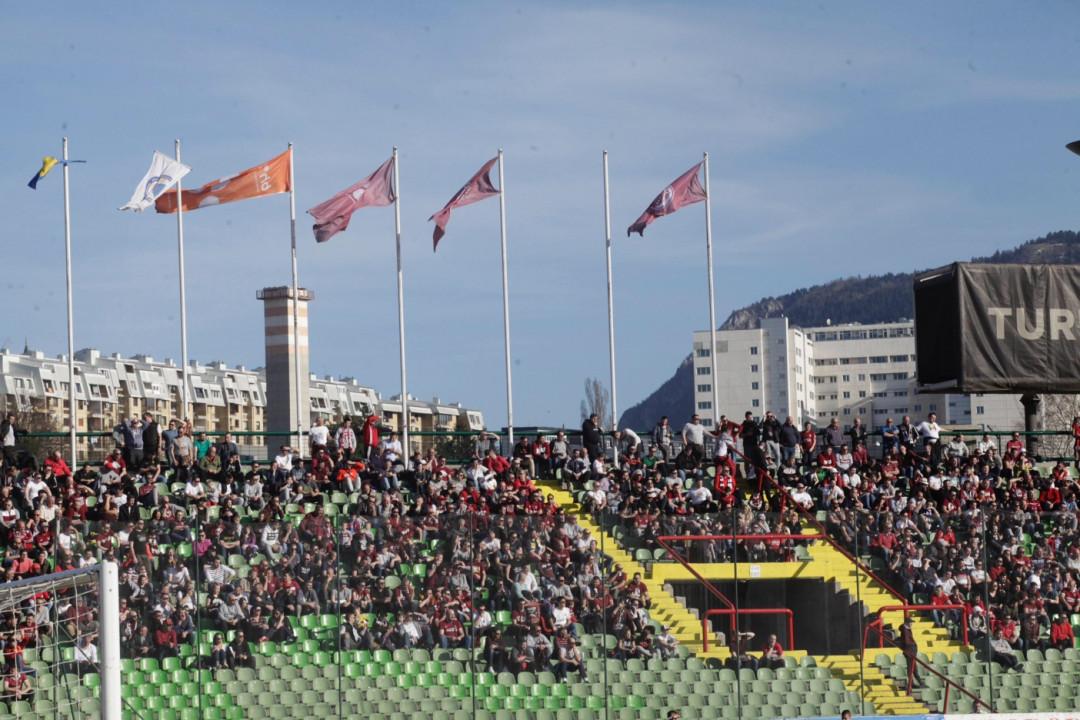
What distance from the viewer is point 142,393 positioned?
18012 centimetres

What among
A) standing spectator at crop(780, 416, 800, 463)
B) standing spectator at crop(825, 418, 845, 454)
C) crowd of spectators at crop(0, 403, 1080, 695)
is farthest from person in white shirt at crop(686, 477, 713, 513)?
standing spectator at crop(825, 418, 845, 454)

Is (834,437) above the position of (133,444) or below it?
below

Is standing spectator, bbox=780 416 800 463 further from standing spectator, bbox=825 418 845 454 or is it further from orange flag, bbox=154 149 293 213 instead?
orange flag, bbox=154 149 293 213

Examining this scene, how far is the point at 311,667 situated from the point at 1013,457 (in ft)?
56.4

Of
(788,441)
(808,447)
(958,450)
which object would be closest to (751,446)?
(788,441)

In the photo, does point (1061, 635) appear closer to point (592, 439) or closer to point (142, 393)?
point (592, 439)

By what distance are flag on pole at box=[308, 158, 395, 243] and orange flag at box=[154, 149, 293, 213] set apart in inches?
51.3

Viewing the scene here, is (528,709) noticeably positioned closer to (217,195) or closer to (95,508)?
(95,508)

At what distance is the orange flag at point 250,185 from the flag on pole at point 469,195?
11.4 ft

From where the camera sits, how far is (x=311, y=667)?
24.0 m

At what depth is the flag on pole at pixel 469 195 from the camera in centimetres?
3581

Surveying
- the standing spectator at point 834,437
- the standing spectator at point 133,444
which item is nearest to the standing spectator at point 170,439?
the standing spectator at point 133,444

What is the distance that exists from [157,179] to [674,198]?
1133 centimetres

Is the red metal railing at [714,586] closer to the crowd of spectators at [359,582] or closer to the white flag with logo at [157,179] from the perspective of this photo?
the crowd of spectators at [359,582]
